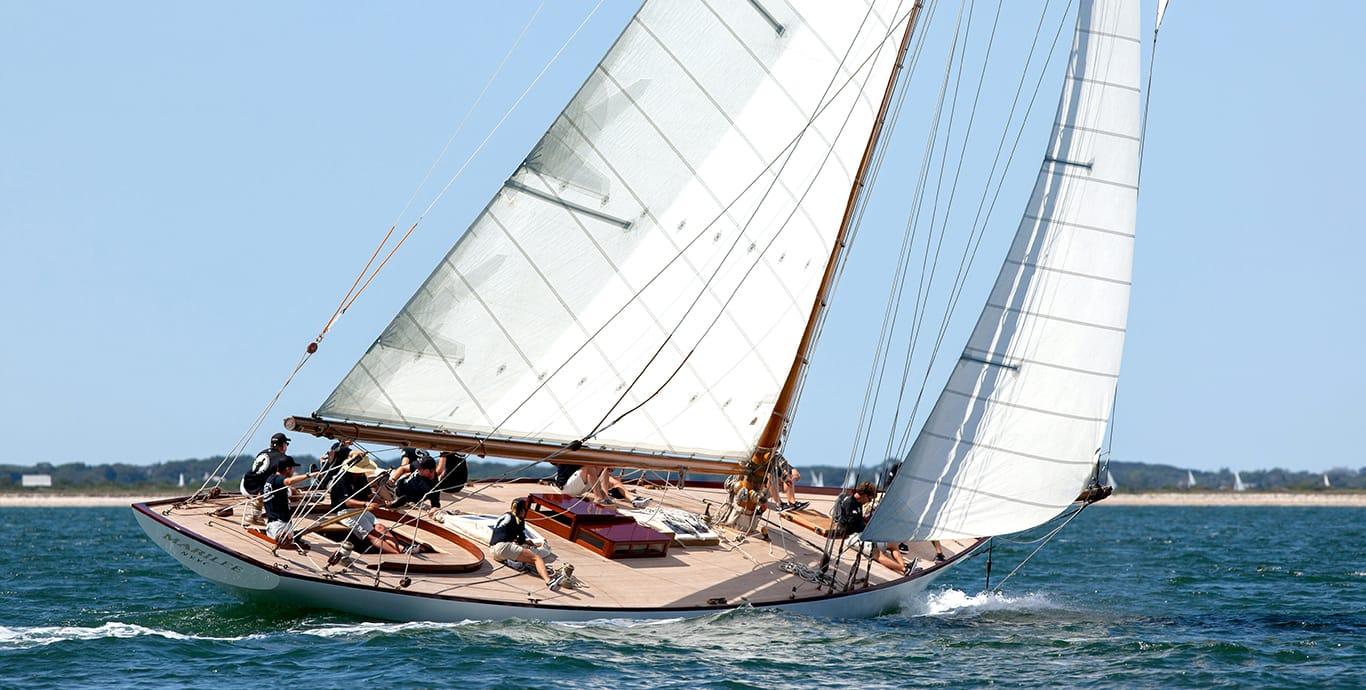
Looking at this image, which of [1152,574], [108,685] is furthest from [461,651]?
[1152,574]

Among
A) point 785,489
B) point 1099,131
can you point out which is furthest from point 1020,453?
point 785,489

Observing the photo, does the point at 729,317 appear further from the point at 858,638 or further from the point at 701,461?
the point at 858,638

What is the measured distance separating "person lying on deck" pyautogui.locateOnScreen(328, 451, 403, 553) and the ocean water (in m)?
1.08

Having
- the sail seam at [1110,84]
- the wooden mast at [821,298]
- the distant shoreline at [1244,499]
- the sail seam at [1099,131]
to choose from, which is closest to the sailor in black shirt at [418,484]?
the wooden mast at [821,298]

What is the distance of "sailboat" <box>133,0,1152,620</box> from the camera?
59.5 ft

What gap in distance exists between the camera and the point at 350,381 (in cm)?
1805

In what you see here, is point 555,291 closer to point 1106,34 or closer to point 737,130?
point 737,130

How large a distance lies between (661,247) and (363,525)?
5295 mm

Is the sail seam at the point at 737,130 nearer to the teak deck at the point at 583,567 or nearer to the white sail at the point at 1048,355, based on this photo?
the white sail at the point at 1048,355

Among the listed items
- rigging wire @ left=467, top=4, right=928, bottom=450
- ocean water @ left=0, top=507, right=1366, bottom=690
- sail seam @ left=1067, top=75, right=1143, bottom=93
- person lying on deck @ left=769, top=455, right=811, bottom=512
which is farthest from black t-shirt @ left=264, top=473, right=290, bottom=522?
sail seam @ left=1067, top=75, right=1143, bottom=93

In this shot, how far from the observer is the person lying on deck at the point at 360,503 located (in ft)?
57.4

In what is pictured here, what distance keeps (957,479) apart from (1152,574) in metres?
12.9

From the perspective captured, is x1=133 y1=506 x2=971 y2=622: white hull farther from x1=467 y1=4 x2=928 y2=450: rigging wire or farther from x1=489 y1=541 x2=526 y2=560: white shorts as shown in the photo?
x1=467 y1=4 x2=928 y2=450: rigging wire

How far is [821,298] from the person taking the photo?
66.9 ft
